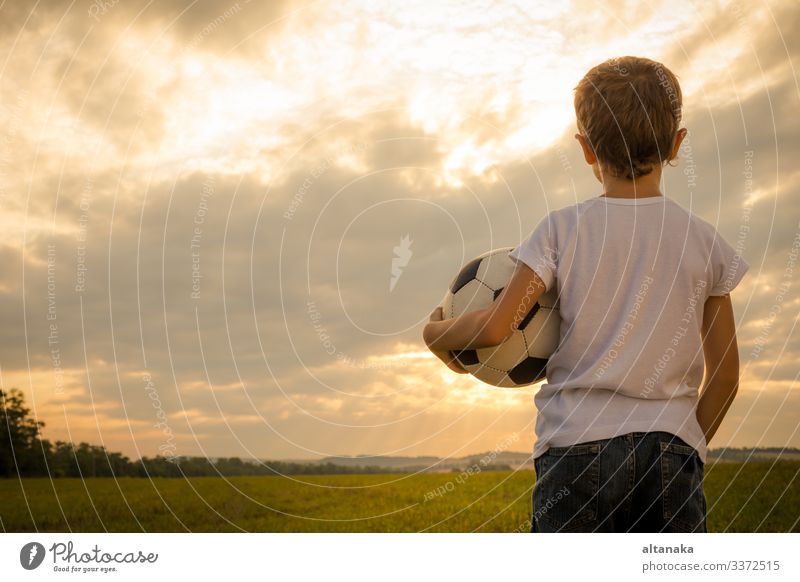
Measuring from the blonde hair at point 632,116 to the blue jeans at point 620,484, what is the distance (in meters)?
1.38

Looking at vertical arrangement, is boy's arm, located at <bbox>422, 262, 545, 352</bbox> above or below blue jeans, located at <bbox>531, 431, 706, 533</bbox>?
above

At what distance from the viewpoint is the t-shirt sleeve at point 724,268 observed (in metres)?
3.96

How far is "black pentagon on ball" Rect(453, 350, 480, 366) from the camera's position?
13.9 feet

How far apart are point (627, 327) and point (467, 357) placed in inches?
36.2

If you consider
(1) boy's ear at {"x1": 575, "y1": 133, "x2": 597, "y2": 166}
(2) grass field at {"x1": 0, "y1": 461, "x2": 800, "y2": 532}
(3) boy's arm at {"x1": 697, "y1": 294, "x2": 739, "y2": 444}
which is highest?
(1) boy's ear at {"x1": 575, "y1": 133, "x2": 597, "y2": 166}

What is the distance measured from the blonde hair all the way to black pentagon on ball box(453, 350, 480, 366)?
1210 millimetres

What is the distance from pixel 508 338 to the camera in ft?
13.5

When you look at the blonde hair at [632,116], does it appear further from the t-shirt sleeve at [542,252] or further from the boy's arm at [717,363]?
the boy's arm at [717,363]

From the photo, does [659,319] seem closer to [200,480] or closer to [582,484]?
[582,484]

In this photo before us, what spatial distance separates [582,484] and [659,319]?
886 millimetres

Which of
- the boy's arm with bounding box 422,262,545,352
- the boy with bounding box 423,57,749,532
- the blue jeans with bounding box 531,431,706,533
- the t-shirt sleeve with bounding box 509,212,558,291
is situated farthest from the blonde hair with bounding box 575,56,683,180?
the blue jeans with bounding box 531,431,706,533

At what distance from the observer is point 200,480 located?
16188 millimetres

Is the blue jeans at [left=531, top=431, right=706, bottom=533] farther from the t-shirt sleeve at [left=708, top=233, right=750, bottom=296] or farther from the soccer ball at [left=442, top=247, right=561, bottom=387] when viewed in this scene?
the t-shirt sleeve at [left=708, top=233, right=750, bottom=296]

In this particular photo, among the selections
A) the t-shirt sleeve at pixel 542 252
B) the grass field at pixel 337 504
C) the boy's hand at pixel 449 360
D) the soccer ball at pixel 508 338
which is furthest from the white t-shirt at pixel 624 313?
the grass field at pixel 337 504
